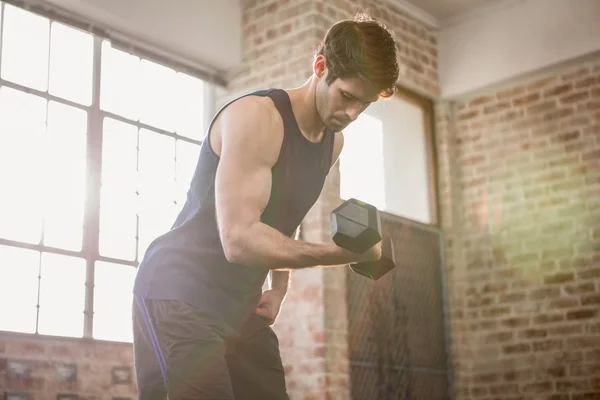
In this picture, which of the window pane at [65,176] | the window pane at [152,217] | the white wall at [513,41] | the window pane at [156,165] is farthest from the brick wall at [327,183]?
the window pane at [65,176]

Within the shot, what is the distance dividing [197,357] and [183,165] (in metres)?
3.00

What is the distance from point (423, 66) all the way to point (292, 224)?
387 cm

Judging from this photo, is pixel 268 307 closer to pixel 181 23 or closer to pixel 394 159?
pixel 181 23

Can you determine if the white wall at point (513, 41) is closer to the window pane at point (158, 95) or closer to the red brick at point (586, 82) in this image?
the red brick at point (586, 82)

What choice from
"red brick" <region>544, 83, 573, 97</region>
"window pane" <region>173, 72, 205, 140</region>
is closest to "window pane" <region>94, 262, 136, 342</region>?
"window pane" <region>173, 72, 205, 140</region>

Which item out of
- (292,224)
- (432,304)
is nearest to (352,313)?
(432,304)

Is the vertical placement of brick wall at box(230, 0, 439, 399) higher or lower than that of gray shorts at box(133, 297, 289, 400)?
higher

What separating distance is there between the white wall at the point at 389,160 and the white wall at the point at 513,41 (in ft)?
1.35

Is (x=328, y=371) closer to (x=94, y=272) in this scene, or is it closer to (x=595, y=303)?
(x=94, y=272)

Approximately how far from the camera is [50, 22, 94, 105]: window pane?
4270 mm

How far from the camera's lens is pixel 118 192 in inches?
174

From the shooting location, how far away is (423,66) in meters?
5.80

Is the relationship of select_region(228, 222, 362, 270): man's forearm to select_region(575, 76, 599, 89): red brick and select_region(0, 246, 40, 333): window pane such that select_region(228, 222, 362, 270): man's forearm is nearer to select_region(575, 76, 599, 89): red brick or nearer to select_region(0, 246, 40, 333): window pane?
select_region(0, 246, 40, 333): window pane

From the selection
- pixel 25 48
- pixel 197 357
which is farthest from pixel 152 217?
pixel 197 357
